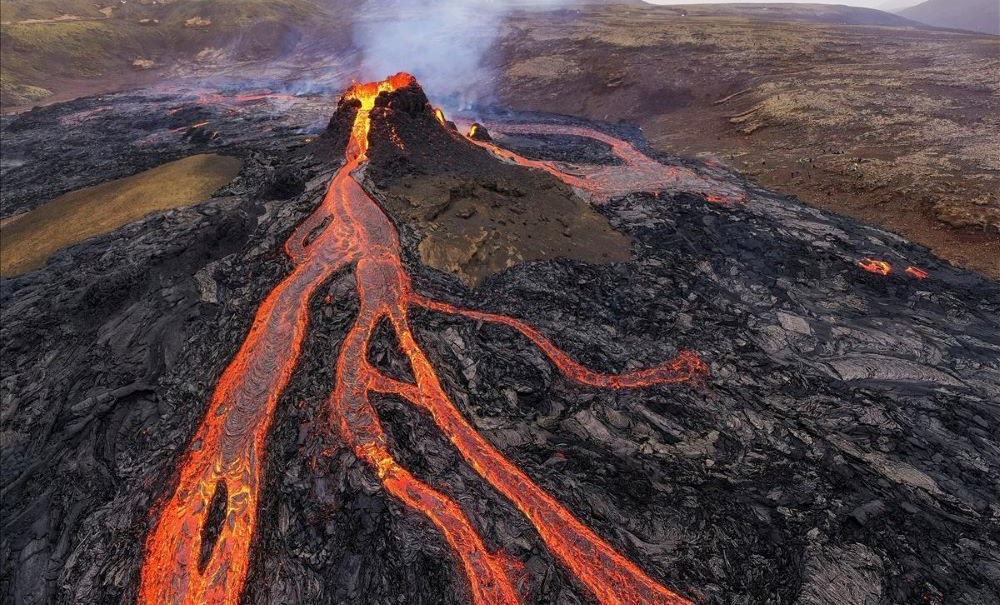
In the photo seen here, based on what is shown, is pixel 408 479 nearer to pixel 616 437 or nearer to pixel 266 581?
pixel 266 581

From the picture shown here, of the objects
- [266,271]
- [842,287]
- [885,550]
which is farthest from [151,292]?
[842,287]

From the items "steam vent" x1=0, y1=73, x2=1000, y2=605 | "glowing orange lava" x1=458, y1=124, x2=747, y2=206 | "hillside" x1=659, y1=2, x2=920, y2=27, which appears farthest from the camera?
"hillside" x1=659, y1=2, x2=920, y2=27

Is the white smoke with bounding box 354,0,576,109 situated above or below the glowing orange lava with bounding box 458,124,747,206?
above

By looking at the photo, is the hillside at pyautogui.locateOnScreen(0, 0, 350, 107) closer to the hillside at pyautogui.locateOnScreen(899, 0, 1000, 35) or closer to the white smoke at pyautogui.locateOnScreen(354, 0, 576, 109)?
the white smoke at pyautogui.locateOnScreen(354, 0, 576, 109)

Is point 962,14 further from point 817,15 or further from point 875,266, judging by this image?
point 875,266

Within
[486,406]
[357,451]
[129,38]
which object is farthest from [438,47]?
[357,451]

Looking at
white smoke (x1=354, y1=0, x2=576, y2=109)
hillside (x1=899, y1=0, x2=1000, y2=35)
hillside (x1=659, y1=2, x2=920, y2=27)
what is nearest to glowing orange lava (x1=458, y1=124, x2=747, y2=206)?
white smoke (x1=354, y1=0, x2=576, y2=109)
